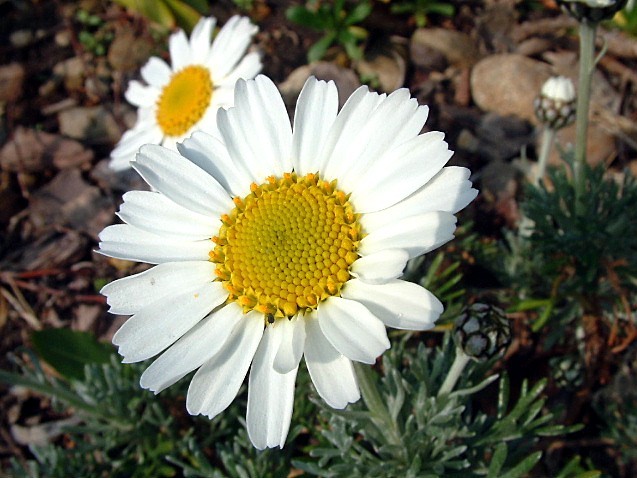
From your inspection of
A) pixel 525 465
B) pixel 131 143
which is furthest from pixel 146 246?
pixel 131 143

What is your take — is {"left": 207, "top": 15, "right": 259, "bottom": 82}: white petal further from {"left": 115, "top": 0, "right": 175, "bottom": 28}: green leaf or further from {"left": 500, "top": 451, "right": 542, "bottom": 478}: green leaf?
{"left": 500, "top": 451, "right": 542, "bottom": 478}: green leaf

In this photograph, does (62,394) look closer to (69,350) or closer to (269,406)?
(69,350)

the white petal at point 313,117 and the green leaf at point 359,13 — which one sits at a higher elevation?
the white petal at point 313,117

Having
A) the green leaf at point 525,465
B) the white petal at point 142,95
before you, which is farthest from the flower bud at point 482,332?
the white petal at point 142,95

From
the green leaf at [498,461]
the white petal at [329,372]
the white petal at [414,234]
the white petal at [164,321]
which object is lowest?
the green leaf at [498,461]

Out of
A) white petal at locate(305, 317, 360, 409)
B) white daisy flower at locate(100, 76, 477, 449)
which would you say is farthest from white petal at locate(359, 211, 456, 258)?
white petal at locate(305, 317, 360, 409)

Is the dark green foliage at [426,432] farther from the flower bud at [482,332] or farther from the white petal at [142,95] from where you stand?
the white petal at [142,95]

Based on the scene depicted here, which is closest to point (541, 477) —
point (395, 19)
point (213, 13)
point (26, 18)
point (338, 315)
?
point (338, 315)
